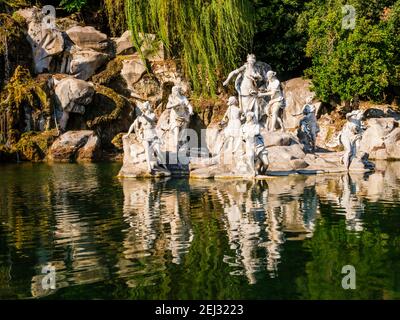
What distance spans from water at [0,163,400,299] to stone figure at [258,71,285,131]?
753cm

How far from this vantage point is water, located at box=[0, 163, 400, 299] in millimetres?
7156

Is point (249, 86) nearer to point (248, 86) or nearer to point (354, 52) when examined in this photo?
point (248, 86)

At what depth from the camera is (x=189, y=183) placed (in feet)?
61.5

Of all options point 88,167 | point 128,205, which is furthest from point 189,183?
point 88,167

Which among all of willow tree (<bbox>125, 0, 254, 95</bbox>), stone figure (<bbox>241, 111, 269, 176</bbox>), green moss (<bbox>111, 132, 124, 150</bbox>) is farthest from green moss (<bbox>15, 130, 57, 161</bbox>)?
stone figure (<bbox>241, 111, 269, 176</bbox>)

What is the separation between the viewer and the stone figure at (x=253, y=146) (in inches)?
741

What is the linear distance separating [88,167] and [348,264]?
1984 cm

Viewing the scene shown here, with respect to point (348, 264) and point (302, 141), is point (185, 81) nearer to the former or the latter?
point (302, 141)

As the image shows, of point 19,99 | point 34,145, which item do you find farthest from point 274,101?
point 19,99

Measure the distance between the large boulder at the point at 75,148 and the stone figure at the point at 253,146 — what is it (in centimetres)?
1448

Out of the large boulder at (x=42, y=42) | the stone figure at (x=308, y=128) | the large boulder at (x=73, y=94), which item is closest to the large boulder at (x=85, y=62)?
the large boulder at (x=42, y=42)

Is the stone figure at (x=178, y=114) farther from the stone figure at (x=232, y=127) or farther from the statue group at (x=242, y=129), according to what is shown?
the stone figure at (x=232, y=127)

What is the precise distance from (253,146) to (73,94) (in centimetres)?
1784

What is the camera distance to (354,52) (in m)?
33.6
